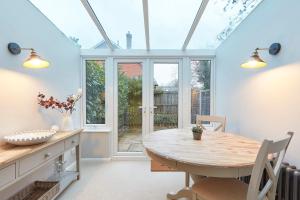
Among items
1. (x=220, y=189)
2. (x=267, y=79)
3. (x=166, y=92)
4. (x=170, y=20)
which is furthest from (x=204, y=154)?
(x=166, y=92)

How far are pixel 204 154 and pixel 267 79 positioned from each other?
1232 mm

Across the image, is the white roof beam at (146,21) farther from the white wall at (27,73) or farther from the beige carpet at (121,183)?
the beige carpet at (121,183)

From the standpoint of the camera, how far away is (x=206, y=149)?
1803 millimetres

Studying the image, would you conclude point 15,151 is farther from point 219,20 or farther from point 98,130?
point 219,20

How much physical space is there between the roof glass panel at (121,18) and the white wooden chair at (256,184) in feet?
7.05

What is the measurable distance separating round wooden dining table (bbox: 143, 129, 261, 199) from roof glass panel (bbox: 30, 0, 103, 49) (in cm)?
192

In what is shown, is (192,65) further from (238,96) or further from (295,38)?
(295,38)

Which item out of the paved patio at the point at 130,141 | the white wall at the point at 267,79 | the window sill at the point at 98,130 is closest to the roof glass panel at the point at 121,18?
the white wall at the point at 267,79

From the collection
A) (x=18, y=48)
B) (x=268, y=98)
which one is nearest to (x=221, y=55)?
(x=268, y=98)

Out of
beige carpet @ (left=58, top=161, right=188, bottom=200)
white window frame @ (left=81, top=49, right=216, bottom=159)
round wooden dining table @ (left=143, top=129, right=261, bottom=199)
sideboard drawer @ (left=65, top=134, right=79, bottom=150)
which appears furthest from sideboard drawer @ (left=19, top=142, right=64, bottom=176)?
white window frame @ (left=81, top=49, right=216, bottom=159)

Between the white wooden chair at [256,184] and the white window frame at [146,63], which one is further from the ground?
the white window frame at [146,63]

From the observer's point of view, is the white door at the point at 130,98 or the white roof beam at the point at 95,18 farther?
the white door at the point at 130,98

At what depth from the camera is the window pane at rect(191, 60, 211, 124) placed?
3.98 m

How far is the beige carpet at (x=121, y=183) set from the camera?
2.47 metres
